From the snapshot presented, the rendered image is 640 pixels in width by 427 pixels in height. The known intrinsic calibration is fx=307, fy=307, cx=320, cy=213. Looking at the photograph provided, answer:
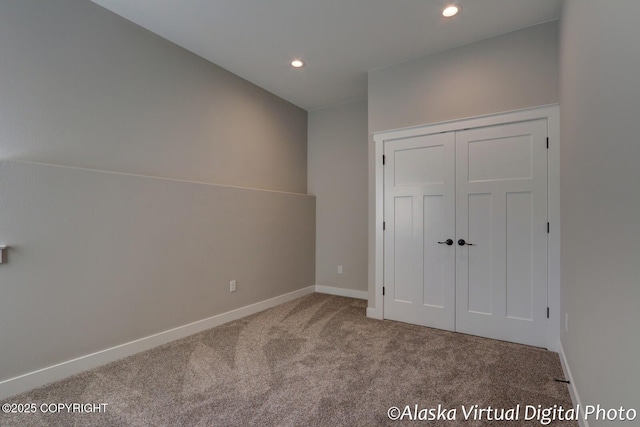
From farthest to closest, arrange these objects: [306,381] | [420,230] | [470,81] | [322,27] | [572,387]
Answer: [420,230], [470,81], [322,27], [306,381], [572,387]

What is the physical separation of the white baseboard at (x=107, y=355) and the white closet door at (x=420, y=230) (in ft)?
6.05

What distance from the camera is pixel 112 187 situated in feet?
8.39

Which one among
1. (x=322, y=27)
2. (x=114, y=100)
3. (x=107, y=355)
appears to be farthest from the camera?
(x=322, y=27)

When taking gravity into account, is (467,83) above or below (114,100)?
above

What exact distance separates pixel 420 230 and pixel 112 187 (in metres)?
2.98

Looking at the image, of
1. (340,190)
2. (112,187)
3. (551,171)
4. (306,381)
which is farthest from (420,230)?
(112,187)

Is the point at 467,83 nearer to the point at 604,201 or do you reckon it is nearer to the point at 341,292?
the point at 604,201

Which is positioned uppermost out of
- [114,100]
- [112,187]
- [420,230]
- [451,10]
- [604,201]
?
[451,10]

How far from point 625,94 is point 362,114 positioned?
3606mm

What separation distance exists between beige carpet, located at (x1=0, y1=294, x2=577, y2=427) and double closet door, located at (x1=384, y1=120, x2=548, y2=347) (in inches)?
10.6

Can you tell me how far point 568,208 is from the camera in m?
2.30

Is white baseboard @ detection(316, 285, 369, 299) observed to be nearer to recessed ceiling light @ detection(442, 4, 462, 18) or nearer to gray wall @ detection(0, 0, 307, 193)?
gray wall @ detection(0, 0, 307, 193)

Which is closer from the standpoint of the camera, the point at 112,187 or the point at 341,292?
the point at 112,187

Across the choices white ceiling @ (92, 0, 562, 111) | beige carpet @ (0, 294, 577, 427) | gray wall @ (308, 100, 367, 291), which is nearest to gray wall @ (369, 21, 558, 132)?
white ceiling @ (92, 0, 562, 111)
